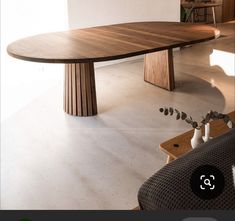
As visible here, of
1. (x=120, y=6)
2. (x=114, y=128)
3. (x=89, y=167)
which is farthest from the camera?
(x=120, y=6)

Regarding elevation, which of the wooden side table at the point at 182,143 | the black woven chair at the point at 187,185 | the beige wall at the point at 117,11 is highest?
the beige wall at the point at 117,11

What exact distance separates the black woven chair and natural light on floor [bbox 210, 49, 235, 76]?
11.2 feet

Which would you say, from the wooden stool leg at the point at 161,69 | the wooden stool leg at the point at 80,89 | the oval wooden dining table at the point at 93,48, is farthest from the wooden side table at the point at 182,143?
the wooden stool leg at the point at 161,69

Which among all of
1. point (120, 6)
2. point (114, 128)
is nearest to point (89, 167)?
point (114, 128)

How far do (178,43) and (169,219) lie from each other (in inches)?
95.3

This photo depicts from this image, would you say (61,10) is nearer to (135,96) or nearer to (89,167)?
(135,96)

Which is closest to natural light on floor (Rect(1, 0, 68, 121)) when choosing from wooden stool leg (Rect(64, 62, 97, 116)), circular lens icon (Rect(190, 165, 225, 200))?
wooden stool leg (Rect(64, 62, 97, 116))

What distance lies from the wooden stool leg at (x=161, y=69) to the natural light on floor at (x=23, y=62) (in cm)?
115

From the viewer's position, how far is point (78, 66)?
2.77 m

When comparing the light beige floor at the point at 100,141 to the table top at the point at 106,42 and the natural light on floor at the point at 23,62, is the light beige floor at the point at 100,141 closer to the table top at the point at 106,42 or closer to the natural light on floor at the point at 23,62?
the natural light on floor at the point at 23,62

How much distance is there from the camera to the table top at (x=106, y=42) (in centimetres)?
238

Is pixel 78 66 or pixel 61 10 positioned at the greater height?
pixel 61 10

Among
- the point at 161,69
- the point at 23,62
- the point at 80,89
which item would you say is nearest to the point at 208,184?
the point at 80,89

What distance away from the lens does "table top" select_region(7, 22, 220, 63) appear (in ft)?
7.80
